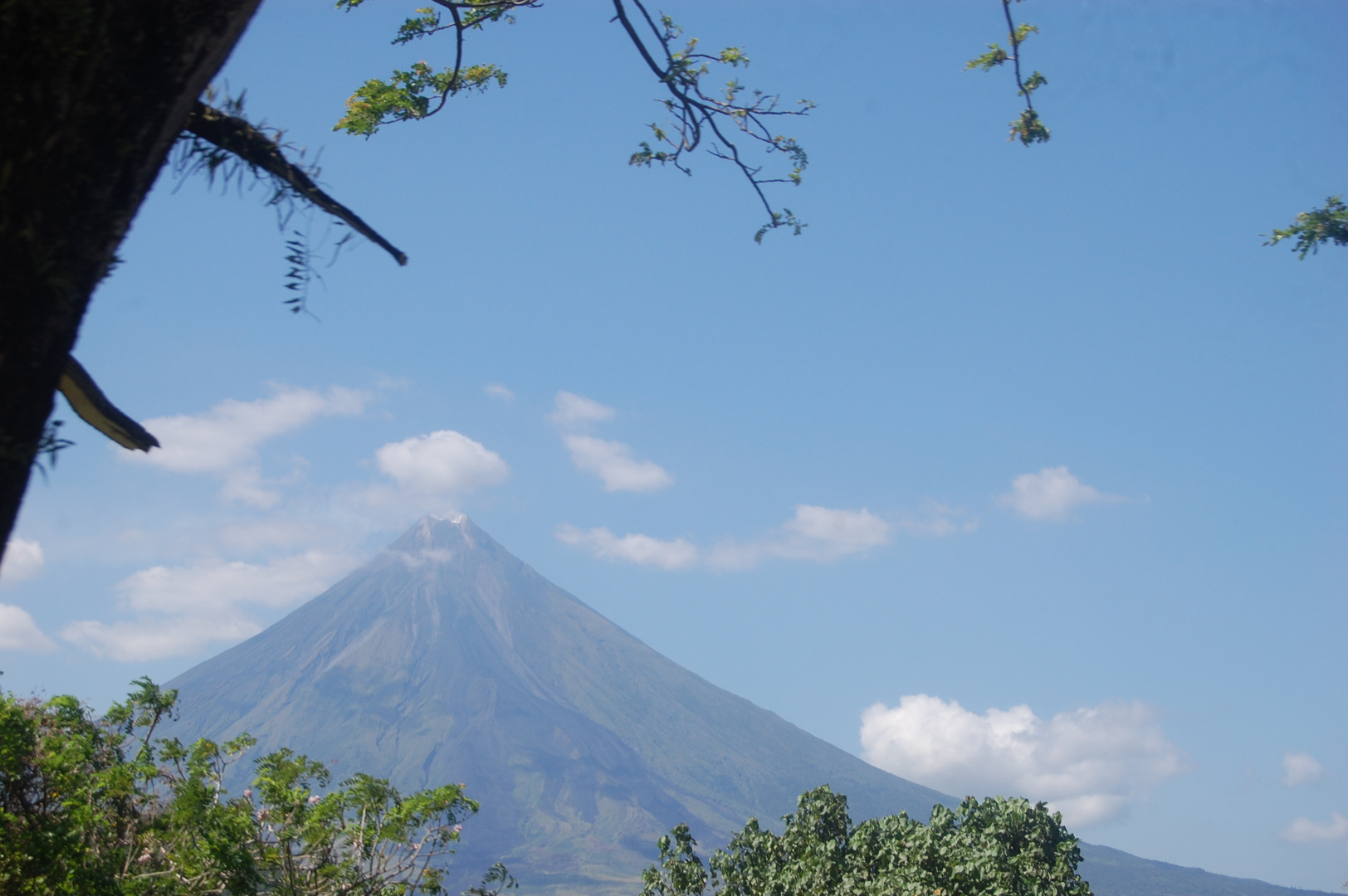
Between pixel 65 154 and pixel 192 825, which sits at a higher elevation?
pixel 65 154

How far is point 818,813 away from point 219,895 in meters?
8.51

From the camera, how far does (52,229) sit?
1.20 m

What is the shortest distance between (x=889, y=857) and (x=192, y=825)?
28.2ft

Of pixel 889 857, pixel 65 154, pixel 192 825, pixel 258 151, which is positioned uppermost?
pixel 258 151

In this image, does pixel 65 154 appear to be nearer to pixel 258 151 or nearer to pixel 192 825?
pixel 258 151

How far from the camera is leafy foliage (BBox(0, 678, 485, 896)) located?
7.89 m

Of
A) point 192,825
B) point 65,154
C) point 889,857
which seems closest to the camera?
point 65,154

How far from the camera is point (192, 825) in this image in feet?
30.8

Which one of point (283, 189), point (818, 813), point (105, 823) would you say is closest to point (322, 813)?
point (105, 823)

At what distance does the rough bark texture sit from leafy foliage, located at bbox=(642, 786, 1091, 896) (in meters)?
11.4

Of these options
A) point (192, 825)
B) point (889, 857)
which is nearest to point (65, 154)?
point (192, 825)

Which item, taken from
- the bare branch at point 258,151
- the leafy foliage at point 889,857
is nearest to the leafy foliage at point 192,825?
the leafy foliage at point 889,857

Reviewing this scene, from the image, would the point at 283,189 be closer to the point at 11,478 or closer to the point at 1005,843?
the point at 11,478

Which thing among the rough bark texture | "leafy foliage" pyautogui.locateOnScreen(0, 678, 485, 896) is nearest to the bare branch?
the rough bark texture
